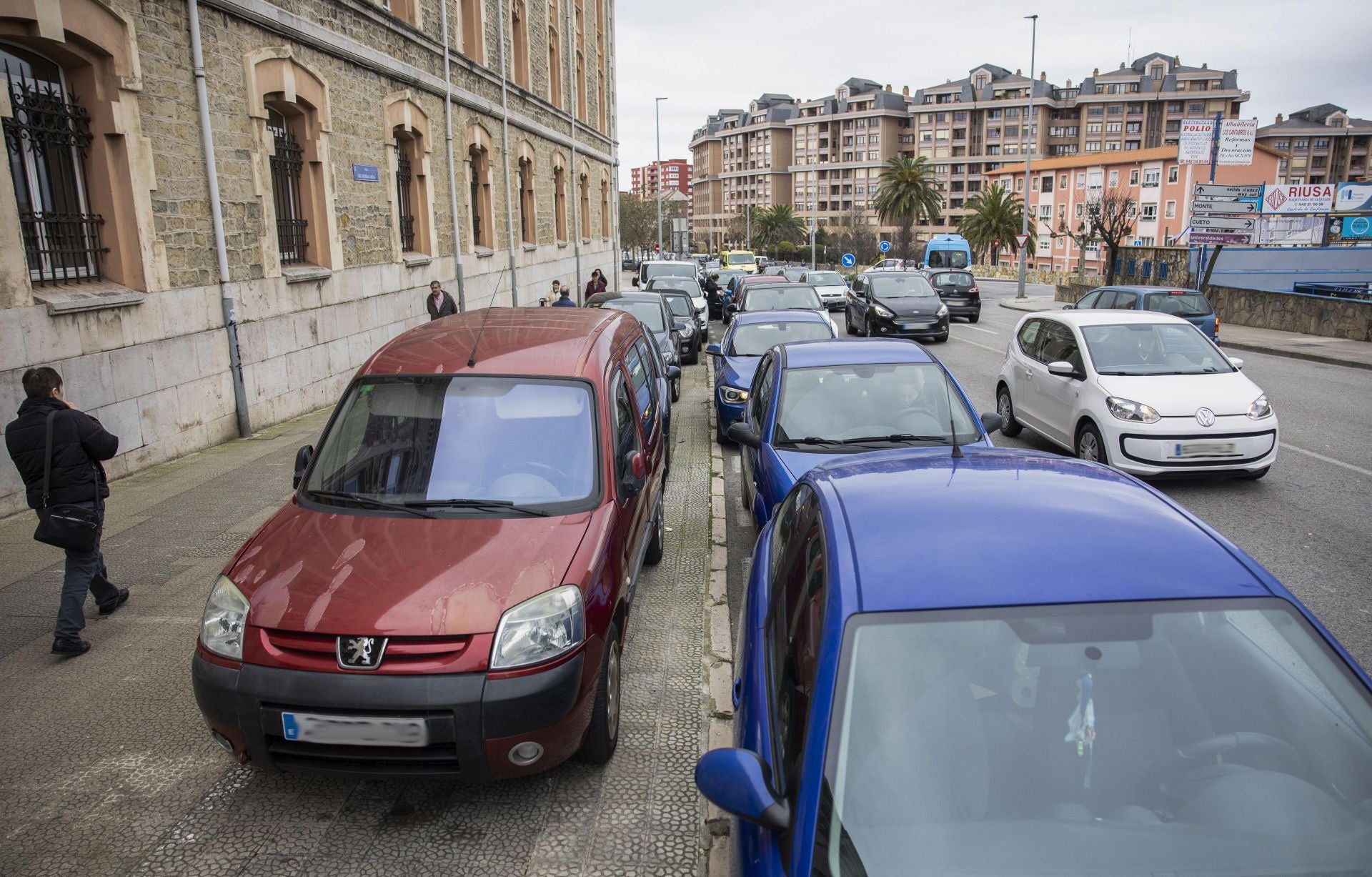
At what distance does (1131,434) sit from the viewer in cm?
828

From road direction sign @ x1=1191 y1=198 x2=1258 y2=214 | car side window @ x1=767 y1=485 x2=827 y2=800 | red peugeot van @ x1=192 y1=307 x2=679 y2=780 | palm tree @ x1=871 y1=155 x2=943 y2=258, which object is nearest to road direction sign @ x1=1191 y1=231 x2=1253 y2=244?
road direction sign @ x1=1191 y1=198 x2=1258 y2=214

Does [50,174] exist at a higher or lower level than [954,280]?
higher

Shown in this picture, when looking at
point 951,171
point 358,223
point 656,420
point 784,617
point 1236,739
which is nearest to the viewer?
point 1236,739

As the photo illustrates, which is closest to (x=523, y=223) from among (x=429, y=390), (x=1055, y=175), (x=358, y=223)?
(x=358, y=223)

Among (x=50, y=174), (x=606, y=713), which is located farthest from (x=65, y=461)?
(x=50, y=174)

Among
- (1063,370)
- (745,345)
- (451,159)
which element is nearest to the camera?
(1063,370)

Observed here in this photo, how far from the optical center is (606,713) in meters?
3.96

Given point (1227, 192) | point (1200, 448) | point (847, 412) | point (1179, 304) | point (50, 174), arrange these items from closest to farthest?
point (847, 412), point (1200, 448), point (50, 174), point (1179, 304), point (1227, 192)

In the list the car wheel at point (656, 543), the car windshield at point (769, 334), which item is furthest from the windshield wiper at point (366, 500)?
the car windshield at point (769, 334)

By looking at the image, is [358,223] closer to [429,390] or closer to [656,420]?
[656,420]

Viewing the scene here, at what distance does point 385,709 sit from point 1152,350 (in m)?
8.51

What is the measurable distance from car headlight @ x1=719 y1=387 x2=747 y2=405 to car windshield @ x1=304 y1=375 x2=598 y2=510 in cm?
565

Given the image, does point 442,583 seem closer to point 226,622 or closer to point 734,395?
point 226,622

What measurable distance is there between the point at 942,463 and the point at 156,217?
9699 millimetres
